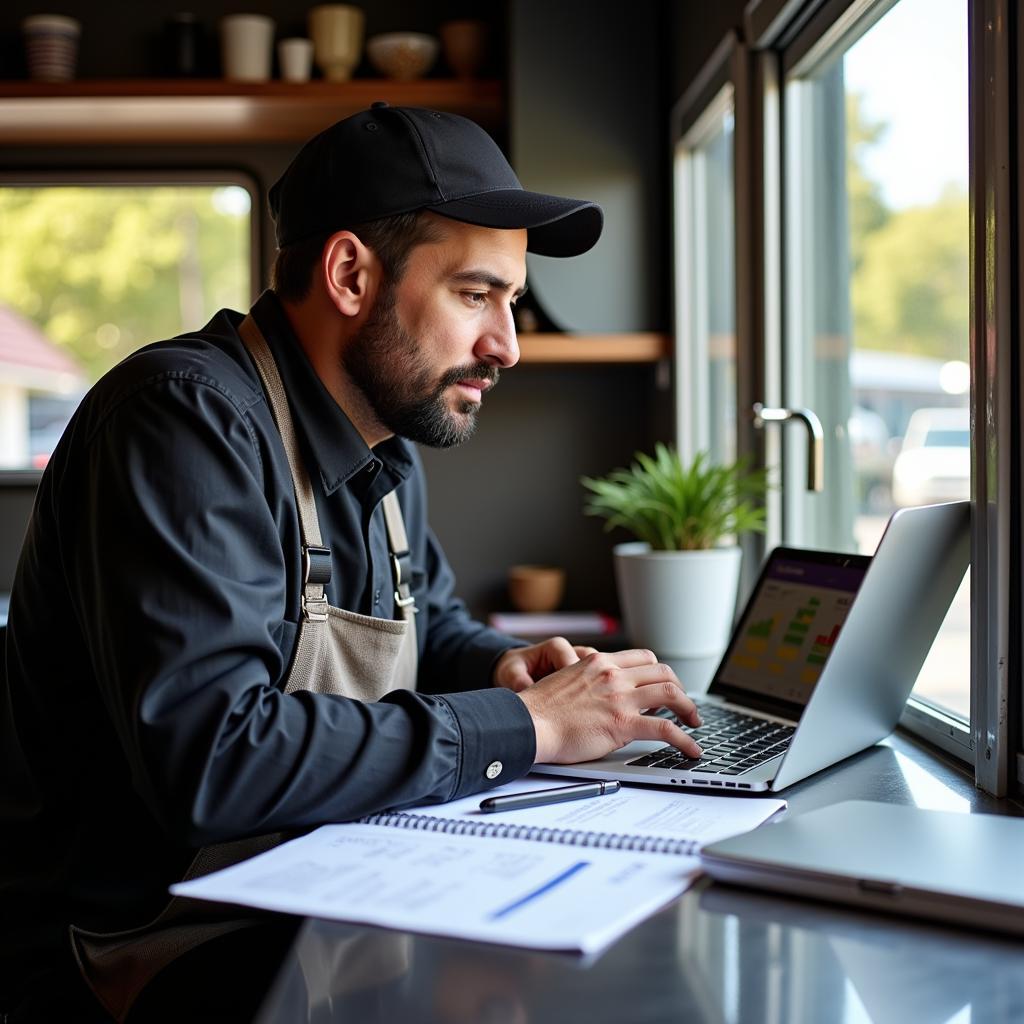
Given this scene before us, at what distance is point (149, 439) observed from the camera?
113cm

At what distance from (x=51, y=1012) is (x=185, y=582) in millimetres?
470

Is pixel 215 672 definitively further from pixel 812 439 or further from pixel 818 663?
pixel 812 439

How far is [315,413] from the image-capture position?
137cm

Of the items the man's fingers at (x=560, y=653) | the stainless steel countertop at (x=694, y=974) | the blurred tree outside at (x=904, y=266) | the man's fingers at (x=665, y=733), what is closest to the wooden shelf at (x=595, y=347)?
the blurred tree outside at (x=904, y=266)

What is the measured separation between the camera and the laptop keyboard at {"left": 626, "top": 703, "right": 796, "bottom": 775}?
1.22 metres

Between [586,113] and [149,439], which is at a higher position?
[586,113]

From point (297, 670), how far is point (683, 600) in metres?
1.01

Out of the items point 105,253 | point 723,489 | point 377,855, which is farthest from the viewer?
point 105,253

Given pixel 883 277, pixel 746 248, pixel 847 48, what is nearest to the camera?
pixel 883 277

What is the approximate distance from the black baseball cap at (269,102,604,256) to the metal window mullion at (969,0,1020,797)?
A: 1.50 feet

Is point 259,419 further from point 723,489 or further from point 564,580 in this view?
point 564,580

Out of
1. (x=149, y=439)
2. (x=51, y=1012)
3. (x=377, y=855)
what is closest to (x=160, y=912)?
(x=51, y=1012)

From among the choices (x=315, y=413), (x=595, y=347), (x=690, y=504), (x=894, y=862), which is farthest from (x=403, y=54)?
(x=894, y=862)

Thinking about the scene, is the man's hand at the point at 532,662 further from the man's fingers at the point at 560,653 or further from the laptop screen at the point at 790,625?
→ the laptop screen at the point at 790,625
